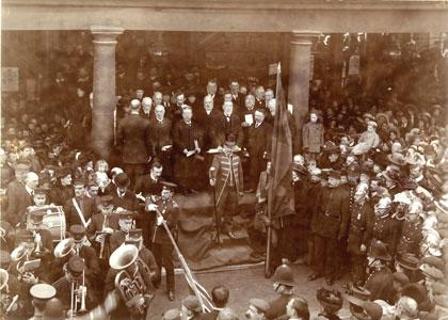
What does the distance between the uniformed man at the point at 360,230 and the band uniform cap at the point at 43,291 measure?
339 cm

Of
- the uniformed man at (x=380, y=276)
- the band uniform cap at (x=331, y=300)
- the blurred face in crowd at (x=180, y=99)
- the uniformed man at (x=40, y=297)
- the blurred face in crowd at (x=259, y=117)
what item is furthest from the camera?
the blurred face in crowd at (x=180, y=99)

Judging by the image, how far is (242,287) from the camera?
8.43m

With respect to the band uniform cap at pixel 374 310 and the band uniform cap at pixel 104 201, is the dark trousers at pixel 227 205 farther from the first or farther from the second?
the band uniform cap at pixel 374 310

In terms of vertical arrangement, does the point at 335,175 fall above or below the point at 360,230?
above

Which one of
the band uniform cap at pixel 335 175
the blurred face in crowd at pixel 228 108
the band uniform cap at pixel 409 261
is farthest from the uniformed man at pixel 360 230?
the blurred face in crowd at pixel 228 108

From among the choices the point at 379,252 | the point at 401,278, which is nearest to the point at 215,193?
the point at 379,252

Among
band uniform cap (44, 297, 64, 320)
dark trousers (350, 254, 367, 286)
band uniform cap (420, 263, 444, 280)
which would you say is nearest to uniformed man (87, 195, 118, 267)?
band uniform cap (44, 297, 64, 320)

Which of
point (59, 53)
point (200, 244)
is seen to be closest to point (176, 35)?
point (59, 53)

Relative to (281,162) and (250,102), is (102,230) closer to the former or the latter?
(281,162)

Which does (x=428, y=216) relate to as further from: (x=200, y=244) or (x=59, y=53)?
(x=59, y=53)

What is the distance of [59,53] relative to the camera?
10250 millimetres

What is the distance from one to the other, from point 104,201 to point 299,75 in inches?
148

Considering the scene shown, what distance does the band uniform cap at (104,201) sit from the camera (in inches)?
304

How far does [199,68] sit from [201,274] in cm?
363
